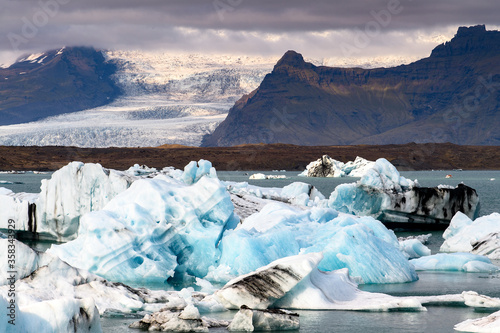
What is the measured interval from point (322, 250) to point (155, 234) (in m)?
3.67

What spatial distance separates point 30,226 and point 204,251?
965 cm

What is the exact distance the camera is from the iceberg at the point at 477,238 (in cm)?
1897

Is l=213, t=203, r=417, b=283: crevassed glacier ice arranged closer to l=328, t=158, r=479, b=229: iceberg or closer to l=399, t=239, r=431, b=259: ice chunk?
l=399, t=239, r=431, b=259: ice chunk

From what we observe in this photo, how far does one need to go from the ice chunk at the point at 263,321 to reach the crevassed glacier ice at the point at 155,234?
493 cm

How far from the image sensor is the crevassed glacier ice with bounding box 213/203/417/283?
48.9ft

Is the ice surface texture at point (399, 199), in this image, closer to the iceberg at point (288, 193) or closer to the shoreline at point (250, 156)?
the iceberg at point (288, 193)

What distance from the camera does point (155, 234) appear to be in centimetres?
1554

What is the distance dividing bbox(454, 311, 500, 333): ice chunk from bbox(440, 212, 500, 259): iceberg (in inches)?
355

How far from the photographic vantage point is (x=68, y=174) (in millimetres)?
23000

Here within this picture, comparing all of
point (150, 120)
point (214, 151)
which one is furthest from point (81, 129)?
point (214, 151)

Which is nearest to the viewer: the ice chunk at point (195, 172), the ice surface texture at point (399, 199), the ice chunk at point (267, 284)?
the ice chunk at point (267, 284)

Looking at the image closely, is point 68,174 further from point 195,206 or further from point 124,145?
point 124,145

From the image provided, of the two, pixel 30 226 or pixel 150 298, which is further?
pixel 30 226

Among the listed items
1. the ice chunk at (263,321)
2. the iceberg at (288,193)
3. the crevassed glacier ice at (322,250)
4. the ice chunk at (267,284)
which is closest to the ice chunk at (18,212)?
the iceberg at (288,193)
